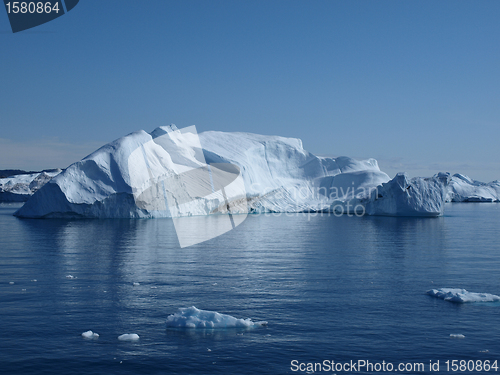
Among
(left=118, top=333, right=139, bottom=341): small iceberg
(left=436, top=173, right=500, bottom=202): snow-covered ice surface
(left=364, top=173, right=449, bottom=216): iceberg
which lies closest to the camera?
(left=118, top=333, right=139, bottom=341): small iceberg

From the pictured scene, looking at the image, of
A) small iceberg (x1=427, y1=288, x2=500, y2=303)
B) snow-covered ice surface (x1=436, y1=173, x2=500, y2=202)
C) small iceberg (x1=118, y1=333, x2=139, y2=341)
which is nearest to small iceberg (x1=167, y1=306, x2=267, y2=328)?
small iceberg (x1=118, y1=333, x2=139, y2=341)

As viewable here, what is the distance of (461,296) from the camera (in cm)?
842

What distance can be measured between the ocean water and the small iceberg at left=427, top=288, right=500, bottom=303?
0.19 metres

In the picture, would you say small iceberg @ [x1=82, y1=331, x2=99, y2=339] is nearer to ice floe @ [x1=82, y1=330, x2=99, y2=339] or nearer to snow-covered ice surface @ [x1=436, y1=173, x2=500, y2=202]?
ice floe @ [x1=82, y1=330, x2=99, y2=339]

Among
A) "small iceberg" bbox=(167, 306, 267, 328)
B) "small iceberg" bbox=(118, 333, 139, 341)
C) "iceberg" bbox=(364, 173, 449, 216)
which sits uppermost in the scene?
"iceberg" bbox=(364, 173, 449, 216)

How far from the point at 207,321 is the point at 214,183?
103ft

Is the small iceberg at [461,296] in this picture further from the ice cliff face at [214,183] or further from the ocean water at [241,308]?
the ice cliff face at [214,183]

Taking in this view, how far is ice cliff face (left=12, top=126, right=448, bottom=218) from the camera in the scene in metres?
29.6

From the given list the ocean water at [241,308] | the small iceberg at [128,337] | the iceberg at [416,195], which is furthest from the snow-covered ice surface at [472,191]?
the small iceberg at [128,337]

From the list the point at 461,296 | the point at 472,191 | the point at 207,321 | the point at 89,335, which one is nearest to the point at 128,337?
the point at 89,335

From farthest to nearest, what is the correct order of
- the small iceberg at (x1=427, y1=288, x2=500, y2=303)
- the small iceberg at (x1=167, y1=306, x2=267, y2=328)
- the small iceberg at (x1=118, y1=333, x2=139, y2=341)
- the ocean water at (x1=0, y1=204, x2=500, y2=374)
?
the small iceberg at (x1=427, y1=288, x2=500, y2=303) < the small iceberg at (x1=167, y1=306, x2=267, y2=328) < the small iceberg at (x1=118, y1=333, x2=139, y2=341) < the ocean water at (x1=0, y1=204, x2=500, y2=374)

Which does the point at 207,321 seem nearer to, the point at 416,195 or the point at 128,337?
the point at 128,337

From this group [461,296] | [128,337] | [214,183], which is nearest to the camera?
[128,337]

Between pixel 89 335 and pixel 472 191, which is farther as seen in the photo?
pixel 472 191
